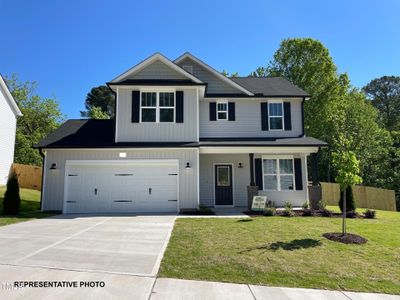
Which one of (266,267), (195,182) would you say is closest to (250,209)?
(195,182)

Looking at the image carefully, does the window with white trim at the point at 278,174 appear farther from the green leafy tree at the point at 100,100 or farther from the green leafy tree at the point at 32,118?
the green leafy tree at the point at 100,100

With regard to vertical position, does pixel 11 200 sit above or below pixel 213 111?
below

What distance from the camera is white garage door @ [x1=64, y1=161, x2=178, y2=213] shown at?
1399 cm

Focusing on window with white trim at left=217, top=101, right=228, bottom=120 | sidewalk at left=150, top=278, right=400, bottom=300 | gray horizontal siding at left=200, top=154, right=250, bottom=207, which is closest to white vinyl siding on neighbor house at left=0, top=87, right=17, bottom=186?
gray horizontal siding at left=200, top=154, right=250, bottom=207

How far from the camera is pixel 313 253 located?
23.0ft

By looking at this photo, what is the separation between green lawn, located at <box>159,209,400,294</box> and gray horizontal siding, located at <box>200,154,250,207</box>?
20.3ft

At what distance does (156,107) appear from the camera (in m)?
14.6

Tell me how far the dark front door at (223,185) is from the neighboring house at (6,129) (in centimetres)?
1573

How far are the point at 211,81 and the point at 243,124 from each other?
119 inches

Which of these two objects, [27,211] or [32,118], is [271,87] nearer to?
[27,211]

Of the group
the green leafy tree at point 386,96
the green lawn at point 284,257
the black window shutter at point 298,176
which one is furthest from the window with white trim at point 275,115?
the green leafy tree at point 386,96

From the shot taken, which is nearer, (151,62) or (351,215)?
(351,215)

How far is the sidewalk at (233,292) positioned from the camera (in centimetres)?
466

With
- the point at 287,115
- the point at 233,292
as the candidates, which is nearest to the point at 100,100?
the point at 287,115
